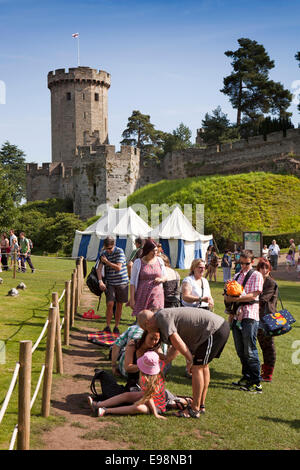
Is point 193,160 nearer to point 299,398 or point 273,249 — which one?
point 273,249

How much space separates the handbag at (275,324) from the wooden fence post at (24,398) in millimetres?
3692

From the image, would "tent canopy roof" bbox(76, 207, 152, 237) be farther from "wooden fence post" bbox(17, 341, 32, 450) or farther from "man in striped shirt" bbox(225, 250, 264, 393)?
"wooden fence post" bbox(17, 341, 32, 450)

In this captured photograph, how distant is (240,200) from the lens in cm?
3528

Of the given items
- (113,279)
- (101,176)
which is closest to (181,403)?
(113,279)

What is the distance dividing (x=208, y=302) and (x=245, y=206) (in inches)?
1136

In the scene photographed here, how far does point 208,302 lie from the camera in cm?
673

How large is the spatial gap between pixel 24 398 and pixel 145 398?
61.5 inches

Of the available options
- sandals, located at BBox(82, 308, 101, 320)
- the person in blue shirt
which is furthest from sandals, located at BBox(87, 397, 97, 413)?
the person in blue shirt

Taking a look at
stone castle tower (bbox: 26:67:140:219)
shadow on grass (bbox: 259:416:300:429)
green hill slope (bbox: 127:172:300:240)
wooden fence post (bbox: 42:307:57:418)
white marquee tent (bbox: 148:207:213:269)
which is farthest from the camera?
stone castle tower (bbox: 26:67:140:219)

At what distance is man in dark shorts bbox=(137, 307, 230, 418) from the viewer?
5105 millimetres

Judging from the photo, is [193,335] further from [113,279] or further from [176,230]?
[176,230]

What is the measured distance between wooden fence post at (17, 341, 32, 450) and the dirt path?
31 centimetres

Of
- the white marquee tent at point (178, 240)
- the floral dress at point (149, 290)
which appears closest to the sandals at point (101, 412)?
the floral dress at point (149, 290)
